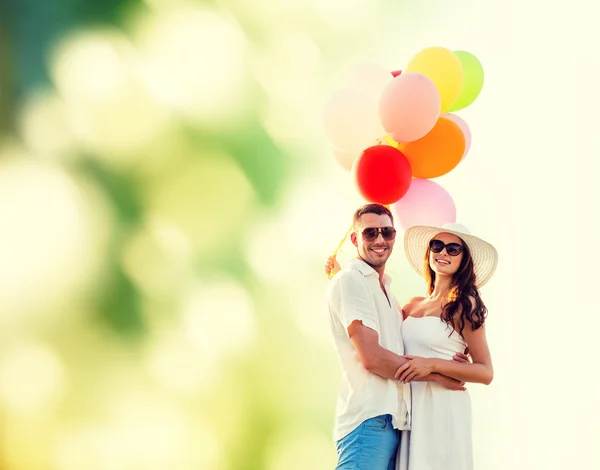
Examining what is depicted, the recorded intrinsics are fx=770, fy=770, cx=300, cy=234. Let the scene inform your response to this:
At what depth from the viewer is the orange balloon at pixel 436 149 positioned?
254 centimetres

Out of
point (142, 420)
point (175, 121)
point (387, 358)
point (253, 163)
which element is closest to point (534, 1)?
point (253, 163)

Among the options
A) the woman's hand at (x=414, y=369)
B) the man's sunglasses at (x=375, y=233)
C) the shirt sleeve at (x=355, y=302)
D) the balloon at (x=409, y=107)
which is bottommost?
the woman's hand at (x=414, y=369)

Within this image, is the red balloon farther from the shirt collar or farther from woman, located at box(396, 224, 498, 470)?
the shirt collar

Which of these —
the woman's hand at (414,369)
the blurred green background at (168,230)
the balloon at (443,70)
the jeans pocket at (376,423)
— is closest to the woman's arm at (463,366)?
the woman's hand at (414,369)

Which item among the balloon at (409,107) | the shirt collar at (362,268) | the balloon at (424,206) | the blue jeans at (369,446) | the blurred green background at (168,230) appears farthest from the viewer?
the blurred green background at (168,230)

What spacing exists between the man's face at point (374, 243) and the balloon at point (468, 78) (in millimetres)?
679

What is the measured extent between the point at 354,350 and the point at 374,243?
1.05 feet

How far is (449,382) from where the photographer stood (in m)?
2.23

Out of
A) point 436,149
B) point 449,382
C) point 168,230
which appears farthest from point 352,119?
point 168,230

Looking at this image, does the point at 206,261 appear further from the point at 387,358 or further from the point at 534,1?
the point at 534,1

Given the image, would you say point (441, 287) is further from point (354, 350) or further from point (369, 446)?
point (369, 446)

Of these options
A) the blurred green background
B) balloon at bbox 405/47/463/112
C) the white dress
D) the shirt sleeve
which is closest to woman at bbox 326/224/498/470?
the white dress

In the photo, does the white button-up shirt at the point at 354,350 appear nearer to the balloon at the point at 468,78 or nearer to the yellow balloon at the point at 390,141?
the yellow balloon at the point at 390,141

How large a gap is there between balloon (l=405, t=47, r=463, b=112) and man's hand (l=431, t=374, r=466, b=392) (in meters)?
0.96
